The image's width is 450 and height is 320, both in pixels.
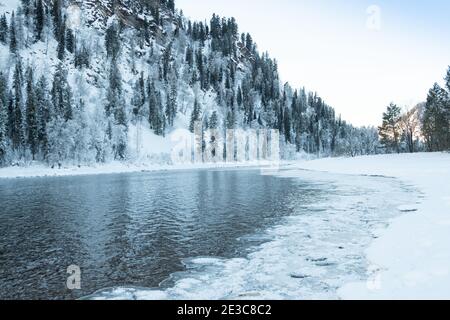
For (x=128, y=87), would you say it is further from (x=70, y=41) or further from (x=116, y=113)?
(x=70, y=41)

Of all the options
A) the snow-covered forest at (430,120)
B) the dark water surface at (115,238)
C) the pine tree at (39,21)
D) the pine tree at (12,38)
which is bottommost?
the dark water surface at (115,238)

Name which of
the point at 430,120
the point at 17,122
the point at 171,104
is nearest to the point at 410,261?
the point at 430,120

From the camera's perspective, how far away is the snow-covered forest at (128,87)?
8542 centimetres

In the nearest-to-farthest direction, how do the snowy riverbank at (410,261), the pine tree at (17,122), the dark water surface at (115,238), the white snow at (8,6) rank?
the snowy riverbank at (410,261)
the dark water surface at (115,238)
the pine tree at (17,122)
the white snow at (8,6)

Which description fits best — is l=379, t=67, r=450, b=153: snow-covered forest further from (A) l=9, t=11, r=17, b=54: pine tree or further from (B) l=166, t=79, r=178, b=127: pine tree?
(A) l=9, t=11, r=17, b=54: pine tree

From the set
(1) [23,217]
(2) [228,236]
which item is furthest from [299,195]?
(1) [23,217]

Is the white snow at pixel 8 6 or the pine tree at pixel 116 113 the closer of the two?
the pine tree at pixel 116 113

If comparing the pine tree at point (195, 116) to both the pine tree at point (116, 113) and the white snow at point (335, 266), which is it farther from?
the white snow at point (335, 266)

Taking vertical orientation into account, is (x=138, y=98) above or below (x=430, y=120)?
above

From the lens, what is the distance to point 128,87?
436ft

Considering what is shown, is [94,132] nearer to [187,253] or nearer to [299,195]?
[299,195]

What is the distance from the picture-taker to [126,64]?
139m

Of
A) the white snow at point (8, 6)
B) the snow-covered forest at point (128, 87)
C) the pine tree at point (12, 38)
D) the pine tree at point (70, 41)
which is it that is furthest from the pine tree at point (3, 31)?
the pine tree at point (70, 41)
